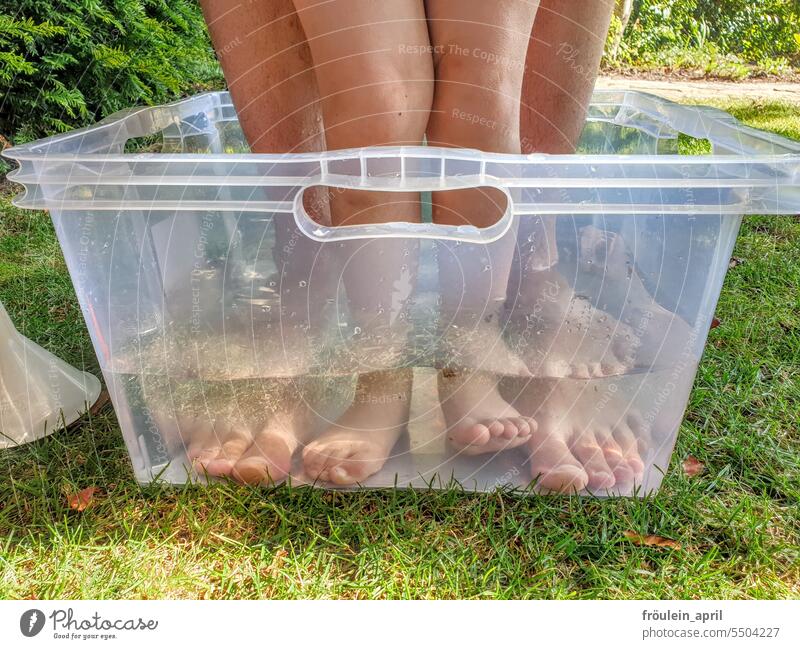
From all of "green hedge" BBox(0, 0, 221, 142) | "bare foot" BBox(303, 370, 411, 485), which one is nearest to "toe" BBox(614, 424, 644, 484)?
"bare foot" BBox(303, 370, 411, 485)

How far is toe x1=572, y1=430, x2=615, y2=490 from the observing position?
0.95 meters

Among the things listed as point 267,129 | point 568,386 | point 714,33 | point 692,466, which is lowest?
point 714,33

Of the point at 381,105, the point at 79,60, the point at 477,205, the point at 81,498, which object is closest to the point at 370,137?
the point at 381,105

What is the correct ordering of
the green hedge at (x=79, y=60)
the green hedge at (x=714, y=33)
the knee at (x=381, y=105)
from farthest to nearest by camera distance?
the green hedge at (x=714, y=33) < the green hedge at (x=79, y=60) < the knee at (x=381, y=105)

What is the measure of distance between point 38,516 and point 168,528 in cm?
17

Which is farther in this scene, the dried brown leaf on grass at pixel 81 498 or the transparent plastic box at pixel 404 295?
the dried brown leaf on grass at pixel 81 498

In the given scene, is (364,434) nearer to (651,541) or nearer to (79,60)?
(651,541)

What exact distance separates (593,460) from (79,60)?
7.26 ft

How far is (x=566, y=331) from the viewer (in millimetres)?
944

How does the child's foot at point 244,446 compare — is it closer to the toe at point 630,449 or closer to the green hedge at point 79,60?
the toe at point 630,449

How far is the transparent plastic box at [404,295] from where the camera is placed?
2.72 ft

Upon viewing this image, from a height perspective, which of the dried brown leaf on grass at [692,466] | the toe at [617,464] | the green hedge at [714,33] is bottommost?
the green hedge at [714,33]

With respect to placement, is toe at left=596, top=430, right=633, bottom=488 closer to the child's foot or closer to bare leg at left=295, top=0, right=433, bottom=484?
bare leg at left=295, top=0, right=433, bottom=484

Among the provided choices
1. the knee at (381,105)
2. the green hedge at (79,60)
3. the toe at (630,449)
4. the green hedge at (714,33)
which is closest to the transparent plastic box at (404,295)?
the toe at (630,449)
